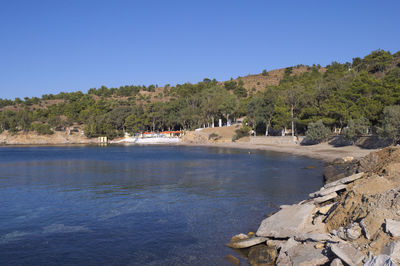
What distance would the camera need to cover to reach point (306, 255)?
12.6 m

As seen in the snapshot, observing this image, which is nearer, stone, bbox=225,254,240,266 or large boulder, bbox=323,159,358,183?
stone, bbox=225,254,240,266

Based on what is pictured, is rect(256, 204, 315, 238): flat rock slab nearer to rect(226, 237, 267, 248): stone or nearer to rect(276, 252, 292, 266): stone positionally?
rect(226, 237, 267, 248): stone

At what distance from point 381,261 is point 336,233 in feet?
11.2

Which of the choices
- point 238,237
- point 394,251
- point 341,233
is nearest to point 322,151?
point 238,237

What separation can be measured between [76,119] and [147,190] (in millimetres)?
121739

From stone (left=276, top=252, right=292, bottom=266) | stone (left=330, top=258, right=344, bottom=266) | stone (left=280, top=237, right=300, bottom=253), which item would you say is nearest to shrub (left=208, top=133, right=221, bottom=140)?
stone (left=280, top=237, right=300, bottom=253)

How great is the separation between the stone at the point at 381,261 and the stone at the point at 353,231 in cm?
215

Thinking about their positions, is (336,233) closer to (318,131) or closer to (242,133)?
(318,131)

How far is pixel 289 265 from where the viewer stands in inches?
495

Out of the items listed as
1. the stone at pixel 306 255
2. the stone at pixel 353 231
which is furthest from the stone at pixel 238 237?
the stone at pixel 353 231

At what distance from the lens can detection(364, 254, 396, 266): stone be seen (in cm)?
956

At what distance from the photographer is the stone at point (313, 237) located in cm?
1317

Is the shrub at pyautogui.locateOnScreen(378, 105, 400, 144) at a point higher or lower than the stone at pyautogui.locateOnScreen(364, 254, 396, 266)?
higher

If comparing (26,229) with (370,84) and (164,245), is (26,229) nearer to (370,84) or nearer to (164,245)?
(164,245)
